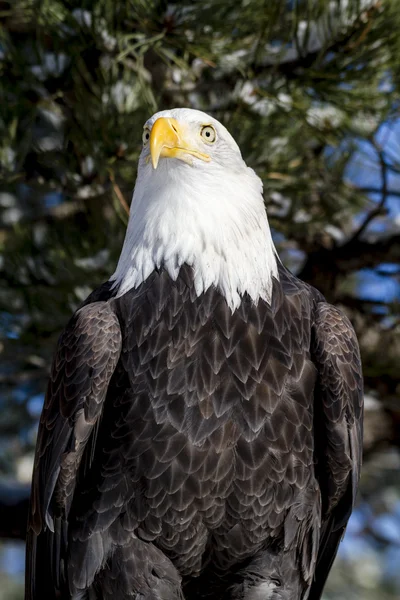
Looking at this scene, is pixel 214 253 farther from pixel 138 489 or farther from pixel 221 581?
pixel 221 581

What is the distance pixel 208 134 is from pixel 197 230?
30 centimetres

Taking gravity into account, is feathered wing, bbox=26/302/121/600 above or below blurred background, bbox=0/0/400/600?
below

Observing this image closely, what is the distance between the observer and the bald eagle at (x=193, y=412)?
8.59ft

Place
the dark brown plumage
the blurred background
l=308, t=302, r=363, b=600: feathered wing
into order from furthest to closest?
the blurred background
l=308, t=302, r=363, b=600: feathered wing
the dark brown plumage

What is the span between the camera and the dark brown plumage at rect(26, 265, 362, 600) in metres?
2.61

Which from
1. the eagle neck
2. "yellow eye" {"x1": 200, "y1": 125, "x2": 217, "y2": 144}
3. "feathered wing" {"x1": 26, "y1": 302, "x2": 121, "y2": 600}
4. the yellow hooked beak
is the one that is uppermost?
"yellow eye" {"x1": 200, "y1": 125, "x2": 217, "y2": 144}

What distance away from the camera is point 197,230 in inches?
110

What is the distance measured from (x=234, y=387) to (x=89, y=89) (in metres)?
1.34

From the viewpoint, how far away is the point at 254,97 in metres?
3.50

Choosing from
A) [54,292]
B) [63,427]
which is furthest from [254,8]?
[63,427]

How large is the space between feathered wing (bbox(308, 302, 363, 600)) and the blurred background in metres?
0.89

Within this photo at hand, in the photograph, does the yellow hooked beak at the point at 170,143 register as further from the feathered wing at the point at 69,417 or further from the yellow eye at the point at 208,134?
the feathered wing at the point at 69,417

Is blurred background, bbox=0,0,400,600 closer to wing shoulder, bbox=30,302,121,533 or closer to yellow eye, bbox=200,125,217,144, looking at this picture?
yellow eye, bbox=200,125,217,144

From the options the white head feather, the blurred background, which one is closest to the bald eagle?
the white head feather
